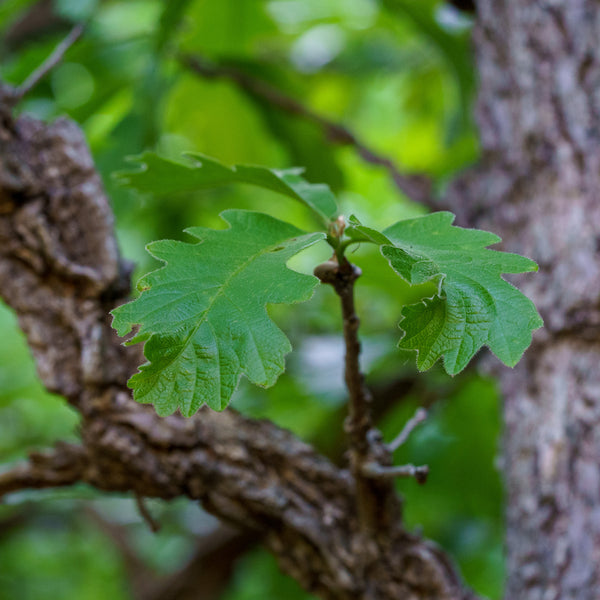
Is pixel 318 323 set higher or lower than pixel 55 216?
lower

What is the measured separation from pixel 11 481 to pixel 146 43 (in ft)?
3.05

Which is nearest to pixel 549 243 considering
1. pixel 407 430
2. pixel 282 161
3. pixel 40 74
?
pixel 407 430

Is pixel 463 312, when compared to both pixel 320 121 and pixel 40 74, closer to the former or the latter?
pixel 40 74

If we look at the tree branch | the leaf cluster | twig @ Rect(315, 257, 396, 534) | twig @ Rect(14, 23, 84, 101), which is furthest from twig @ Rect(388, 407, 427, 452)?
twig @ Rect(14, 23, 84, 101)

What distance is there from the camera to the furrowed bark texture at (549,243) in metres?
0.85

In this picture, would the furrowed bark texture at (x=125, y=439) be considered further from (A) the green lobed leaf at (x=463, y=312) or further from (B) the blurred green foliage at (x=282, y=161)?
(A) the green lobed leaf at (x=463, y=312)

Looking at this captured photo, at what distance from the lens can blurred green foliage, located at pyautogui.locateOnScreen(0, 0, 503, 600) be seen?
1.32 metres

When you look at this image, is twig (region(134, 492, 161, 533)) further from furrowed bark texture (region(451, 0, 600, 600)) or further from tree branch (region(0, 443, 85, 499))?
furrowed bark texture (region(451, 0, 600, 600))

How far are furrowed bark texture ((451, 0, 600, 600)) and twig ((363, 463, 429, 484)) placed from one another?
29cm

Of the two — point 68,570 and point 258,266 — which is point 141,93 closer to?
point 258,266

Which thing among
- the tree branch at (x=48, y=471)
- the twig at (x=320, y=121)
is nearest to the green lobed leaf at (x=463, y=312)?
the tree branch at (x=48, y=471)

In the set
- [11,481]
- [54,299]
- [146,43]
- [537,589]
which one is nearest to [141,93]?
[146,43]

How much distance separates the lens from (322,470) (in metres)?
0.76

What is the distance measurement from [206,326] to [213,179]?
0.18m
